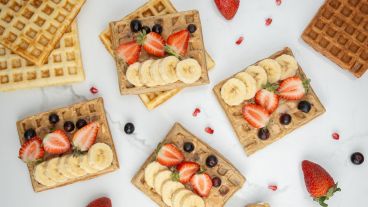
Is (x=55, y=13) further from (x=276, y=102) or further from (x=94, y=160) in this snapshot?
(x=276, y=102)

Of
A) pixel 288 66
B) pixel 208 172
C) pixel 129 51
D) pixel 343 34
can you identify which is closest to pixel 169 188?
pixel 208 172

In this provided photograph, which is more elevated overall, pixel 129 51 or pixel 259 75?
pixel 129 51

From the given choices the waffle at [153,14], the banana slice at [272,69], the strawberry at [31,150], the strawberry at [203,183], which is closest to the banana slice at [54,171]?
the strawberry at [31,150]

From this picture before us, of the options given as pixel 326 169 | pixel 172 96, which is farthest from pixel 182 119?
pixel 326 169

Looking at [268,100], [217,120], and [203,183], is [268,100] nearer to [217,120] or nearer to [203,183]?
[217,120]

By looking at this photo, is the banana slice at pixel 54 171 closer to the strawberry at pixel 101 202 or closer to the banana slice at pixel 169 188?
the strawberry at pixel 101 202

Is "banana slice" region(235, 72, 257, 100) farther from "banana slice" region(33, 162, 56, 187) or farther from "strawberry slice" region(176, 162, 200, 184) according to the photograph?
"banana slice" region(33, 162, 56, 187)
